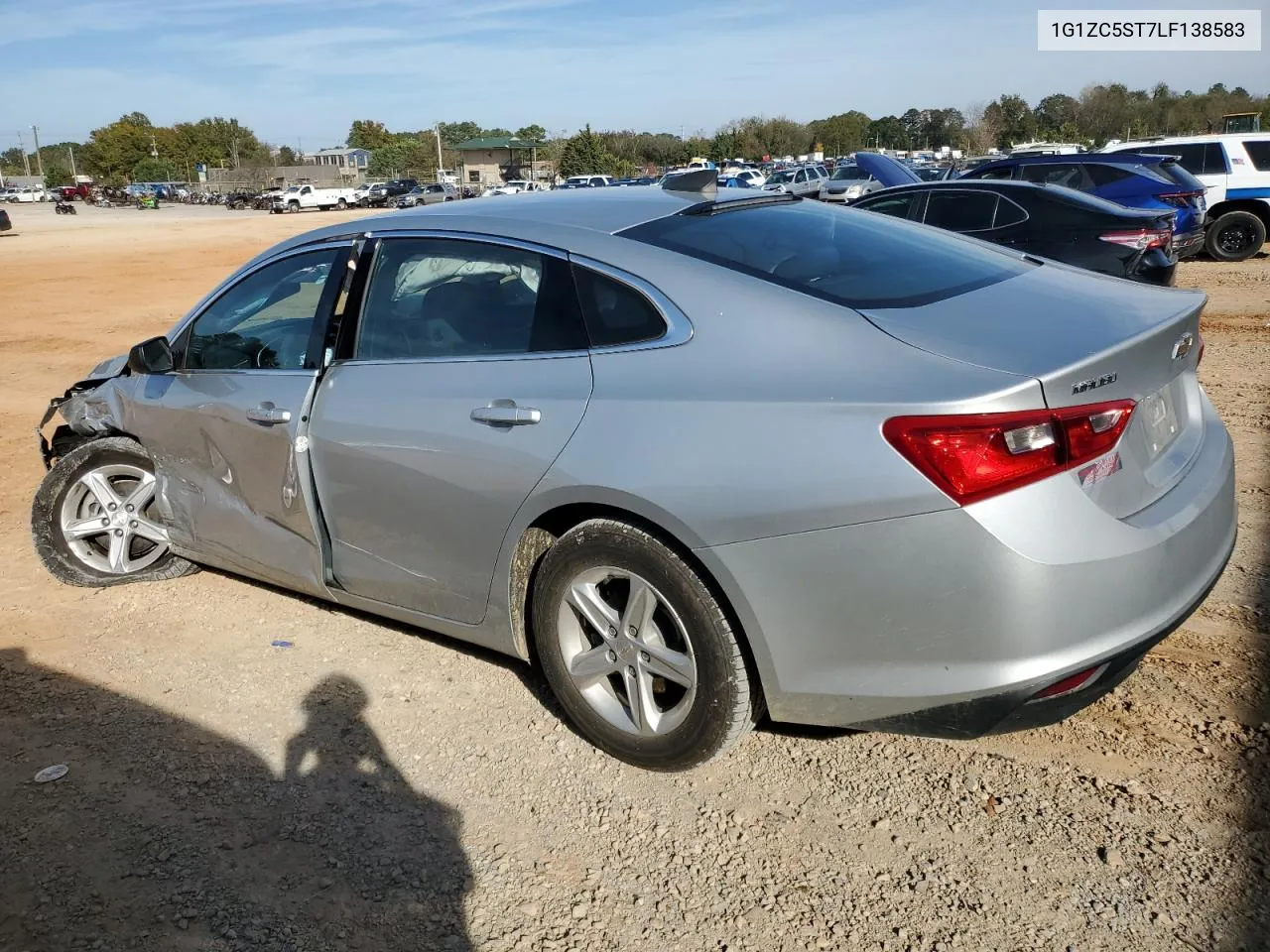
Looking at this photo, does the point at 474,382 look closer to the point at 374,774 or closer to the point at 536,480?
the point at 536,480

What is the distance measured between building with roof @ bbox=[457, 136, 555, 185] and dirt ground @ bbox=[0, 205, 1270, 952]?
89.9m

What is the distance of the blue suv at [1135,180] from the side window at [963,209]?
11.9 feet

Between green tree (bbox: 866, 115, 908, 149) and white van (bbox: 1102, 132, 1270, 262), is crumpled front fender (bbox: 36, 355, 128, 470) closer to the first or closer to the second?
white van (bbox: 1102, 132, 1270, 262)

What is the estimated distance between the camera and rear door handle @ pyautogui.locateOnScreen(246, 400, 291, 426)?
146 inches

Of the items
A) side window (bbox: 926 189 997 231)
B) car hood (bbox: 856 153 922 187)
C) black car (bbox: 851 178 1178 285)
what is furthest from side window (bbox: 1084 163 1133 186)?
side window (bbox: 926 189 997 231)

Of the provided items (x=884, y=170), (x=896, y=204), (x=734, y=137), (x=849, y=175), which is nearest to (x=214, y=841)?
(x=896, y=204)

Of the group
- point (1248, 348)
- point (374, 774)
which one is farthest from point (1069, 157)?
point (374, 774)

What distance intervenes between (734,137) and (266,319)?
102277mm

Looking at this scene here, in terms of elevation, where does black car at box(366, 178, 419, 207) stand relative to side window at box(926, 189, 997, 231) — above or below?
above

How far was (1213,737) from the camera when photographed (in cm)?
307

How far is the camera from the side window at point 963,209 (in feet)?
33.0

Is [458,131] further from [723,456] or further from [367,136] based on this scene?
[723,456]

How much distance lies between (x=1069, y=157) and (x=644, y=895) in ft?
45.9

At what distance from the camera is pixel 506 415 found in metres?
3.08
